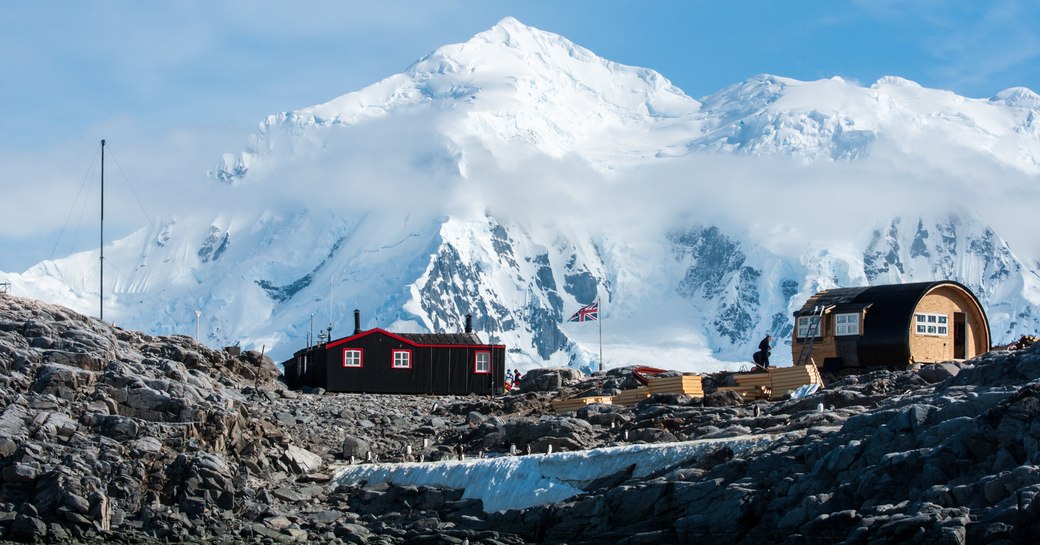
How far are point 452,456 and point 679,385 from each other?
10999mm

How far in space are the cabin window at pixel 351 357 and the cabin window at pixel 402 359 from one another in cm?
162

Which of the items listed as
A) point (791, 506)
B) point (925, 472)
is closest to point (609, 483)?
point (791, 506)

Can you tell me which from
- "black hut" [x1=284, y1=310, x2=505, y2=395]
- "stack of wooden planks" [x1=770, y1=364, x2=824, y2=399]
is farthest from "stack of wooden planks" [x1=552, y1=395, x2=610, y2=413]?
"black hut" [x1=284, y1=310, x2=505, y2=395]

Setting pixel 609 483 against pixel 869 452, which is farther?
pixel 609 483

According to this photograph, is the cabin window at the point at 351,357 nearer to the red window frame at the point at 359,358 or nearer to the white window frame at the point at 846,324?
the red window frame at the point at 359,358

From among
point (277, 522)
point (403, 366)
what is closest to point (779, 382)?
point (277, 522)

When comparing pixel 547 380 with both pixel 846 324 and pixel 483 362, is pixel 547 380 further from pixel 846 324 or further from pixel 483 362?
pixel 846 324

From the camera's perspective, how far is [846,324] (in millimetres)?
59156

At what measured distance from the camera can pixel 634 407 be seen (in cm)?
5309

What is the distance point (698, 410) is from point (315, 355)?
28.4m

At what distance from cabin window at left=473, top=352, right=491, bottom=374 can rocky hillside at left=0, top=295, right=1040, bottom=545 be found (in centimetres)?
1346

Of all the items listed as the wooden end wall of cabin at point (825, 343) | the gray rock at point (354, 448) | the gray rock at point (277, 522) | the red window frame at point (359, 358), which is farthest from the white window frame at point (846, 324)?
the gray rock at point (277, 522)

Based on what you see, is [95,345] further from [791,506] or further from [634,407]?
[791,506]

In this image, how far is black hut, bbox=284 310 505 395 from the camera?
234ft
